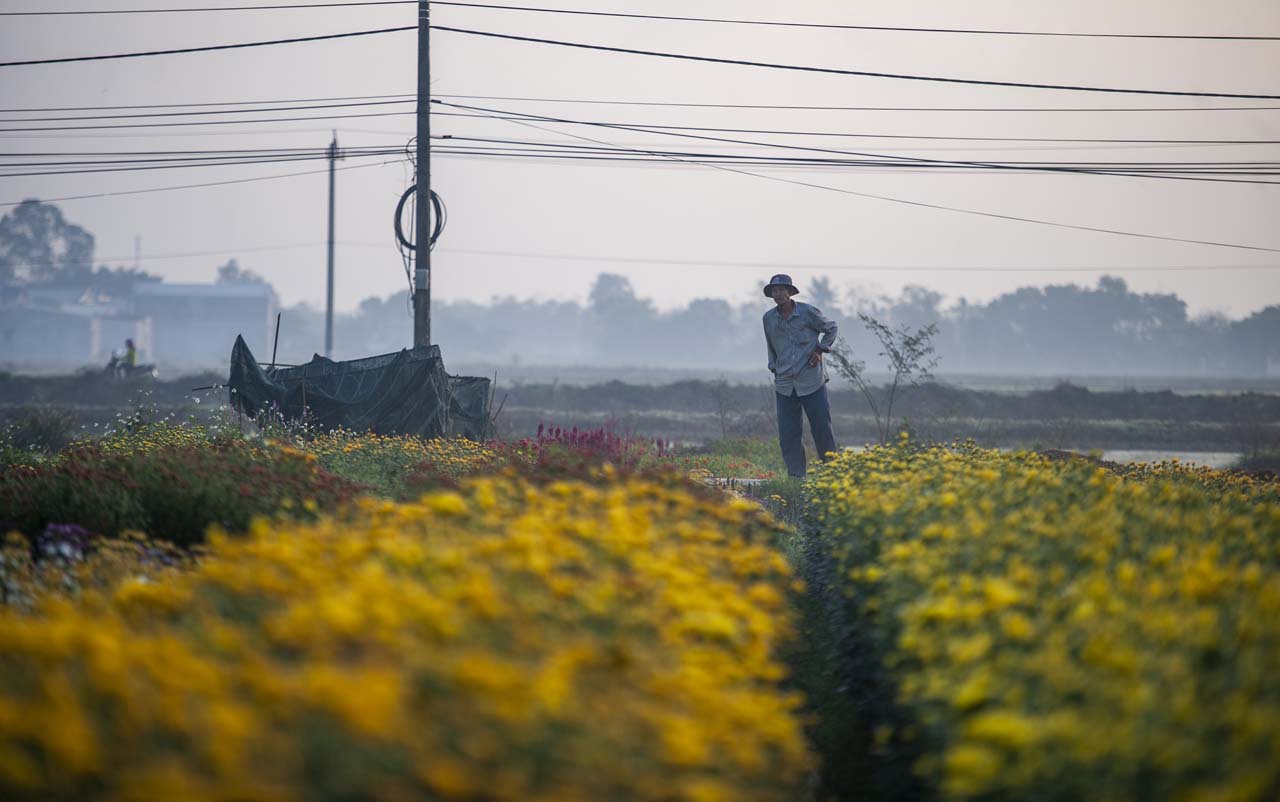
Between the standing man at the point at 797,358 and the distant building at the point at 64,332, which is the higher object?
the distant building at the point at 64,332

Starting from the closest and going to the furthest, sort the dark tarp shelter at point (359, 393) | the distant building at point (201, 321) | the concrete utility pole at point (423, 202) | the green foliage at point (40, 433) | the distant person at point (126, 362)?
the dark tarp shelter at point (359, 393)
the concrete utility pole at point (423, 202)
the green foliage at point (40, 433)
the distant person at point (126, 362)
the distant building at point (201, 321)

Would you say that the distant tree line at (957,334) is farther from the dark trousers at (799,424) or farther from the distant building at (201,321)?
the dark trousers at (799,424)

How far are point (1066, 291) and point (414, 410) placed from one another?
464ft

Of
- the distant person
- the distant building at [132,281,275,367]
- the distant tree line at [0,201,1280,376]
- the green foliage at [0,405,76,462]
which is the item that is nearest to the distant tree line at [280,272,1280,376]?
the distant tree line at [0,201,1280,376]

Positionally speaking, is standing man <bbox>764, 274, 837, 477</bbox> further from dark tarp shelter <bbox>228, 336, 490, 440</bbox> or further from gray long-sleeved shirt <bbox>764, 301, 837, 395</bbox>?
dark tarp shelter <bbox>228, 336, 490, 440</bbox>

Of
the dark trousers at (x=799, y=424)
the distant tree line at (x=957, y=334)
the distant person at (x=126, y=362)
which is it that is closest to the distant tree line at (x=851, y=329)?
the distant tree line at (x=957, y=334)

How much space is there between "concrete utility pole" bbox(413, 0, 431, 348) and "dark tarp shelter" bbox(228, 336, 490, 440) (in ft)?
5.74

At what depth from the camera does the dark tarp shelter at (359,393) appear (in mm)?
14672

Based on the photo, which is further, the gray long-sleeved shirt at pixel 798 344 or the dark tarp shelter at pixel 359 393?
the dark tarp shelter at pixel 359 393

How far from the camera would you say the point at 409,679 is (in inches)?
Result: 107

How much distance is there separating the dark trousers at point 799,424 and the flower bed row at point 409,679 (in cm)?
749

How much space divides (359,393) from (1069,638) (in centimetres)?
1279

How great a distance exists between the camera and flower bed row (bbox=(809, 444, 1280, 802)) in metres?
2.65

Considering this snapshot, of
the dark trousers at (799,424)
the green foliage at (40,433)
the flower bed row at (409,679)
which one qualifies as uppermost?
the dark trousers at (799,424)
